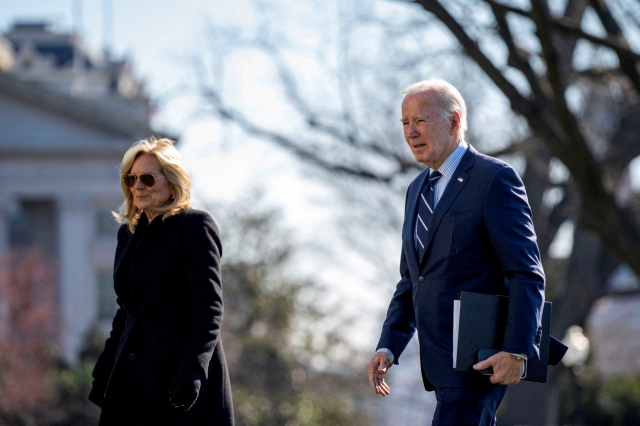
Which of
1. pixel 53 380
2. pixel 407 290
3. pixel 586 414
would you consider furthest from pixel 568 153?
pixel 53 380

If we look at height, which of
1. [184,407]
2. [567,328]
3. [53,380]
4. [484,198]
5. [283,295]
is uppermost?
[484,198]

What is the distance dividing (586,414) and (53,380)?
1497cm

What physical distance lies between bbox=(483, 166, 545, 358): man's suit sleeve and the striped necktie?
1.06 feet

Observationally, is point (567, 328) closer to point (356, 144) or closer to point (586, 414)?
point (356, 144)

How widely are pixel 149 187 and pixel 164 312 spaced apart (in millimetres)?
625

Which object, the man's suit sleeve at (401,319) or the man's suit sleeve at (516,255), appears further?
the man's suit sleeve at (401,319)

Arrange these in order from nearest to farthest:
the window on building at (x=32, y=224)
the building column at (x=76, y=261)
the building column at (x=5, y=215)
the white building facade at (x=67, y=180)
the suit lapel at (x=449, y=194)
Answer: the suit lapel at (x=449, y=194), the building column at (x=76, y=261), the white building facade at (x=67, y=180), the building column at (x=5, y=215), the window on building at (x=32, y=224)

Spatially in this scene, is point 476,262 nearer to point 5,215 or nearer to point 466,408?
point 466,408

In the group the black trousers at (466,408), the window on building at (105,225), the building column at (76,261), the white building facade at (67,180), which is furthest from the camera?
the window on building at (105,225)

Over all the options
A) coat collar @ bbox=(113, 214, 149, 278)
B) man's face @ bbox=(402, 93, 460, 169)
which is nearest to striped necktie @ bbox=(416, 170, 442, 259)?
man's face @ bbox=(402, 93, 460, 169)

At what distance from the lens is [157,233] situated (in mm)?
4973

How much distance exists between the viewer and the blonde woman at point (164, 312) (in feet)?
15.2

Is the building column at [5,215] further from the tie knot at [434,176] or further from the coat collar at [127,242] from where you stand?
the tie knot at [434,176]

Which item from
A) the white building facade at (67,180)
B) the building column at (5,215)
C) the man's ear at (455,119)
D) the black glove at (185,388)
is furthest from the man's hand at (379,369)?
the building column at (5,215)
